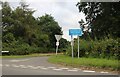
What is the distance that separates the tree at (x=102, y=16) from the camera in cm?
3392

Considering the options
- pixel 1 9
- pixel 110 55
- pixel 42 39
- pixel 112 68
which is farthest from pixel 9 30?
pixel 112 68

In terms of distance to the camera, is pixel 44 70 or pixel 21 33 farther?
pixel 21 33

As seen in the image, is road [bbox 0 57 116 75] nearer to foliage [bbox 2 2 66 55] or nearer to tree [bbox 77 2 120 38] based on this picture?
tree [bbox 77 2 120 38]

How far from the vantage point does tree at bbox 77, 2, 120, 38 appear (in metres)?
33.9

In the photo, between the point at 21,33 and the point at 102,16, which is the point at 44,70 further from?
the point at 21,33

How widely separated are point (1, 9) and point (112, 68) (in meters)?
52.3

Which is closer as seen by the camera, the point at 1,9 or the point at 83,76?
the point at 83,76

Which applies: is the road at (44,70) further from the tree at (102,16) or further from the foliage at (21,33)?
the foliage at (21,33)

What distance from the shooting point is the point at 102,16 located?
137 feet

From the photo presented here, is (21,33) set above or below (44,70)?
above

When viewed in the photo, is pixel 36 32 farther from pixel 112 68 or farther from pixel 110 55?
pixel 112 68

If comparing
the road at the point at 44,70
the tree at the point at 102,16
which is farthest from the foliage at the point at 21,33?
the road at the point at 44,70

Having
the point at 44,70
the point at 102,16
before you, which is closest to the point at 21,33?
the point at 102,16

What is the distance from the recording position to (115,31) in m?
36.7
